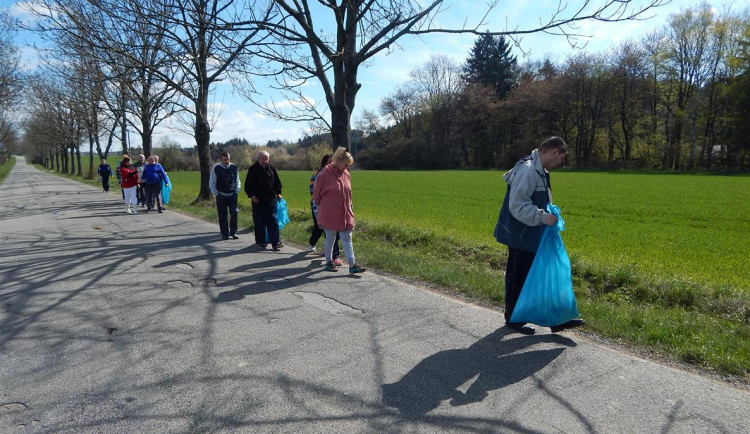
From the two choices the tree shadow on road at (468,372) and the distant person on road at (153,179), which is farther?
the distant person on road at (153,179)

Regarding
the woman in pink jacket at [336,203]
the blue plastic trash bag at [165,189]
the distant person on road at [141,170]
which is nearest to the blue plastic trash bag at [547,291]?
the woman in pink jacket at [336,203]

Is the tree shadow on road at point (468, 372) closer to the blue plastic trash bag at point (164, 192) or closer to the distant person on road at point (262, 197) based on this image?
the distant person on road at point (262, 197)

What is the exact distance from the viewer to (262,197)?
8906 millimetres

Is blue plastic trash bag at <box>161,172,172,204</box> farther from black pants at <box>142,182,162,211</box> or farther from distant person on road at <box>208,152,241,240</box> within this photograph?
distant person on road at <box>208,152,241,240</box>

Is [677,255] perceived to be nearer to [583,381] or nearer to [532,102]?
[583,381]

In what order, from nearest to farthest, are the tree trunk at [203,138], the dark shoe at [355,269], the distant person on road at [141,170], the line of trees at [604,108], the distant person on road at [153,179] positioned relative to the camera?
the dark shoe at [355,269] → the distant person on road at [153,179] → the distant person on road at [141,170] → the tree trunk at [203,138] → the line of trees at [604,108]

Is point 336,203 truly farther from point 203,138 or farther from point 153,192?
point 203,138

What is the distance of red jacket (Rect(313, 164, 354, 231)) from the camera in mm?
6812

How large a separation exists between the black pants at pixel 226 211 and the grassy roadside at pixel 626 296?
4.03 ft

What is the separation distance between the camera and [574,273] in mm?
7180

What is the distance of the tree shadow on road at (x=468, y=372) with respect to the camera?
10.4 ft

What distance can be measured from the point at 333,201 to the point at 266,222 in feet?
8.51

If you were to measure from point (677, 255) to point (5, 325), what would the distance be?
10294 mm

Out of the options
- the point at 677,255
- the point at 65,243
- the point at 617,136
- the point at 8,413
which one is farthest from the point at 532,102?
the point at 8,413
